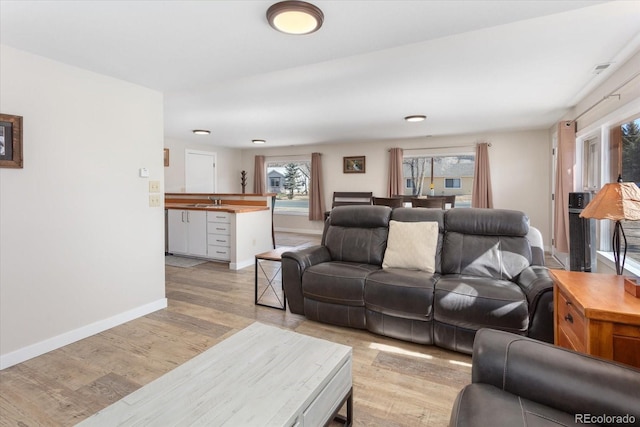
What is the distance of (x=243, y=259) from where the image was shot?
4859mm

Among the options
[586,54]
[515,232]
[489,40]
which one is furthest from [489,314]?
[586,54]

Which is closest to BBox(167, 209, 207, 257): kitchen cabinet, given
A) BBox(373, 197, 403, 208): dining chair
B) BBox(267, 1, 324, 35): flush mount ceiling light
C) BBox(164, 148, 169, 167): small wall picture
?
BBox(164, 148, 169, 167): small wall picture

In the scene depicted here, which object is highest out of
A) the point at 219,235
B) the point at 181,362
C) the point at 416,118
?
the point at 416,118

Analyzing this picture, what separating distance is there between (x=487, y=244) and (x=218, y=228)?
147 inches

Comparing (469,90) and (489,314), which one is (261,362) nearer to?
(489,314)

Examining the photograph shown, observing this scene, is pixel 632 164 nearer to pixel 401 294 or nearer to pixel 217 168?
pixel 401 294

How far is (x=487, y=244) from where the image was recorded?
270cm

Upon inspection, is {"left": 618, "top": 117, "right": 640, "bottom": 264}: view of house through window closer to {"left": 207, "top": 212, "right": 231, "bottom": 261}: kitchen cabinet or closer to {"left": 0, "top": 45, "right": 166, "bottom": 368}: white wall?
{"left": 0, "top": 45, "right": 166, "bottom": 368}: white wall

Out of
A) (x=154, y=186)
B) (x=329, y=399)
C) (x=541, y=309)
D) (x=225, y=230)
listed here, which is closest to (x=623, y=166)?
(x=541, y=309)

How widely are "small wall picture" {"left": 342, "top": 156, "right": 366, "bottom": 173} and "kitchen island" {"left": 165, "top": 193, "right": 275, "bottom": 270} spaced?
293 cm

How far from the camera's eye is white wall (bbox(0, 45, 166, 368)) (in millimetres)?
2203

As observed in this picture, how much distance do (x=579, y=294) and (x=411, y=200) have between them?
311cm

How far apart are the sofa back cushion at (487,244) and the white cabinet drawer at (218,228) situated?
3.22 metres

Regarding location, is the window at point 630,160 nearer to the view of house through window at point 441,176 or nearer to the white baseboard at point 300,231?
the view of house through window at point 441,176
